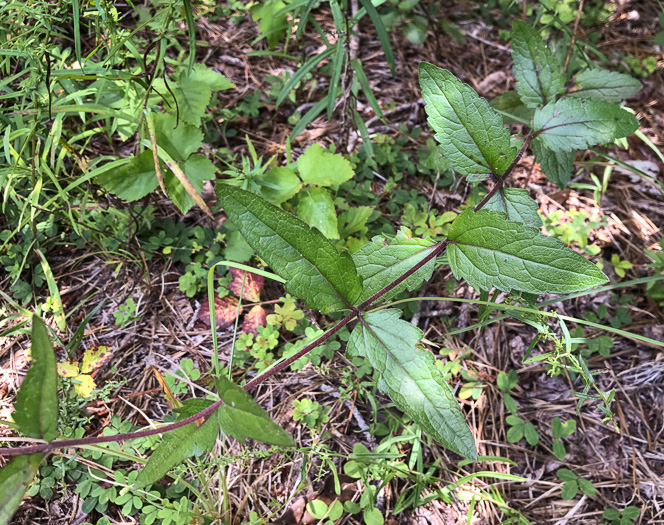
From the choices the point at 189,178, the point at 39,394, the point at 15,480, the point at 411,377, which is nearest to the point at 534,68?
the point at 411,377

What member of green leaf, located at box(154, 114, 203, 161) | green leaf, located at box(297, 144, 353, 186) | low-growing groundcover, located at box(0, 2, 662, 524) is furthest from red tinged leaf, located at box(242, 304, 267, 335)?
green leaf, located at box(154, 114, 203, 161)

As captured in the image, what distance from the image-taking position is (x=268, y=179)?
183cm

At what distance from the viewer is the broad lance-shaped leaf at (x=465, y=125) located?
Result: 1.23 m

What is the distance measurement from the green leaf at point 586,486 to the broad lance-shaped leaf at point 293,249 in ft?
4.33

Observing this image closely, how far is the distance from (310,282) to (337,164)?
86 cm

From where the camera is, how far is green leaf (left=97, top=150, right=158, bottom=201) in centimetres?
169

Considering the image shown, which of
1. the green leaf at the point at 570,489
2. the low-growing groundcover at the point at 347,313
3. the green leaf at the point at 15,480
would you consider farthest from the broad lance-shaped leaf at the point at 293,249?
the green leaf at the point at 570,489

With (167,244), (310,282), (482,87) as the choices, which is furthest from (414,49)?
(310,282)

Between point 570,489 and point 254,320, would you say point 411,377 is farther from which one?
point 570,489

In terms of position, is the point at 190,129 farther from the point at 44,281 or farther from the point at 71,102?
the point at 44,281

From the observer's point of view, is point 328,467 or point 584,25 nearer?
point 328,467

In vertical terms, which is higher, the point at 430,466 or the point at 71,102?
the point at 71,102

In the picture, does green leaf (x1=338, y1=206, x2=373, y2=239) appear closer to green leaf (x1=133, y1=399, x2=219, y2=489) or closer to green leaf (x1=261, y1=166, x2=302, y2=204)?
green leaf (x1=261, y1=166, x2=302, y2=204)

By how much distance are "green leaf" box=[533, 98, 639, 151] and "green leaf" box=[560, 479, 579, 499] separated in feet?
4.10
